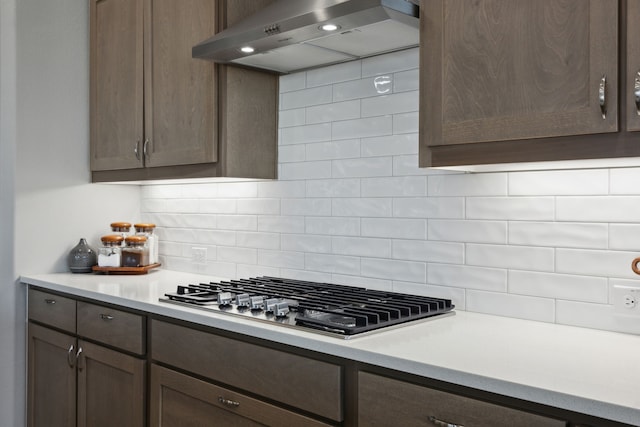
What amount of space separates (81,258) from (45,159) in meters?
0.53

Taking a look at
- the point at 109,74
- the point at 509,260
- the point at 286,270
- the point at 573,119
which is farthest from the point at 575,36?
the point at 109,74

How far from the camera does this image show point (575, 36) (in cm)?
149

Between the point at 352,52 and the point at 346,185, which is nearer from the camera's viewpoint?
the point at 352,52

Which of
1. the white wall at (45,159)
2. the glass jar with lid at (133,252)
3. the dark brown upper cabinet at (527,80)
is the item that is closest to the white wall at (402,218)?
the glass jar with lid at (133,252)

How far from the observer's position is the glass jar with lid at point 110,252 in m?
3.12

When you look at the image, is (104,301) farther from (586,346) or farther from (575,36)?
(575,36)

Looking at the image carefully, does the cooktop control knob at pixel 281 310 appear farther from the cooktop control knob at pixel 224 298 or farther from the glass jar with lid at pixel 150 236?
the glass jar with lid at pixel 150 236

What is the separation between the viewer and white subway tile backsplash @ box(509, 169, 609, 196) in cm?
180

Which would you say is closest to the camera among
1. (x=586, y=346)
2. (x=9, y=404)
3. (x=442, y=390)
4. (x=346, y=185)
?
(x=442, y=390)

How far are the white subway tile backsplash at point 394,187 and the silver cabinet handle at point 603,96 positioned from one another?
0.83 meters

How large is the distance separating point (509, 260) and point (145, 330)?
132cm

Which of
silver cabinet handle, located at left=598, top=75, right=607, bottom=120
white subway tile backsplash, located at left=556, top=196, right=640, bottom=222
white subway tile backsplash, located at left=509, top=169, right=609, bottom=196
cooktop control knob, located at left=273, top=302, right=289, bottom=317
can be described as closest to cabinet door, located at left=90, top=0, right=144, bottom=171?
cooktop control knob, located at left=273, top=302, right=289, bottom=317

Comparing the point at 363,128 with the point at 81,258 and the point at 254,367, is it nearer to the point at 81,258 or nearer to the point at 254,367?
the point at 254,367

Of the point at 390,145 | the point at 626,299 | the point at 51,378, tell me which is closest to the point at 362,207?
the point at 390,145
